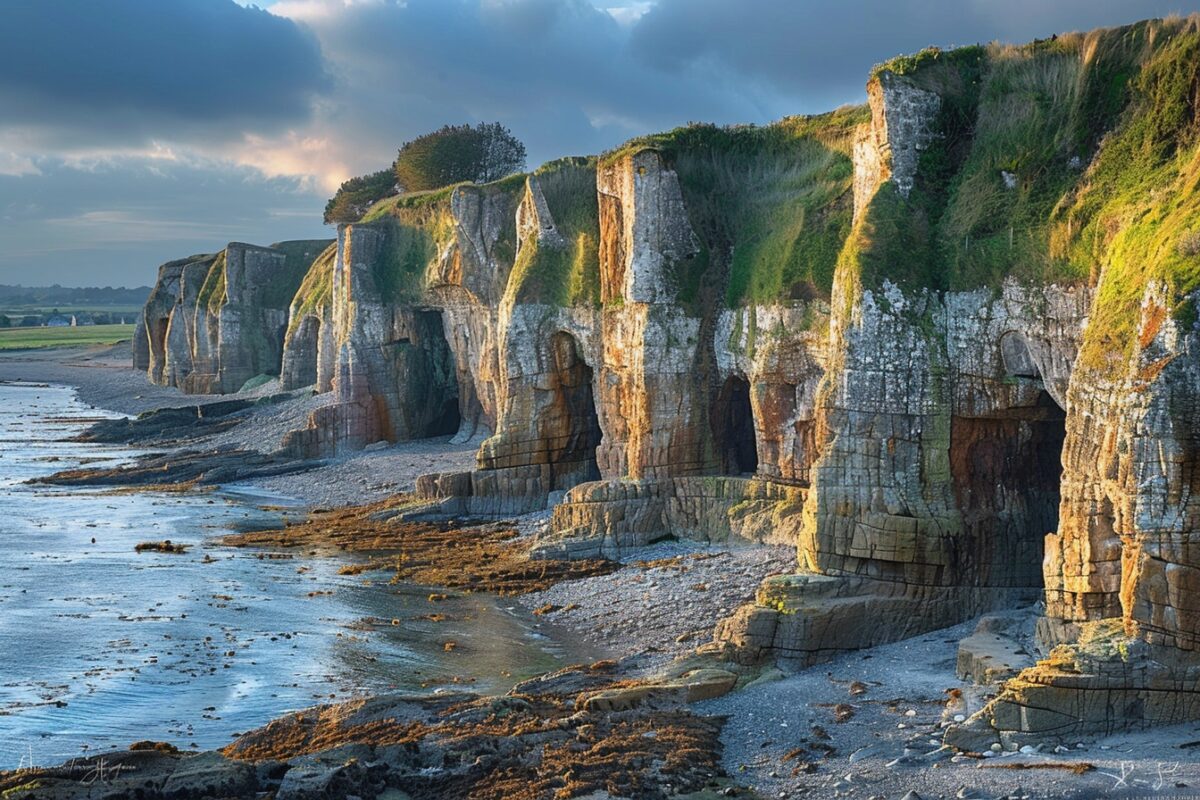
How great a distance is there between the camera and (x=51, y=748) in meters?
23.4

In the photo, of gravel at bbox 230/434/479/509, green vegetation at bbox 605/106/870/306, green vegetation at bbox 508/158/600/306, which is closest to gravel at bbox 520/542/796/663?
green vegetation at bbox 605/106/870/306

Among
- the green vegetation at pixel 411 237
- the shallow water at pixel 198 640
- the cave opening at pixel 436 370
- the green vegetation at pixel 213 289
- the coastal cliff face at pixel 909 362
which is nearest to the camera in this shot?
the coastal cliff face at pixel 909 362

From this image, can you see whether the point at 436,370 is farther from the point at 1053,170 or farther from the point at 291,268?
the point at 1053,170

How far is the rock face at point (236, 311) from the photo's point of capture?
85.9 metres

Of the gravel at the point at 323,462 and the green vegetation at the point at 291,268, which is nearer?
the gravel at the point at 323,462

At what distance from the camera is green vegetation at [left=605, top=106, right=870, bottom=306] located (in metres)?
36.9

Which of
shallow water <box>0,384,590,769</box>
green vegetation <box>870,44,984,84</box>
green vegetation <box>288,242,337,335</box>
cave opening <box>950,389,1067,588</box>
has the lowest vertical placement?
shallow water <box>0,384,590,769</box>

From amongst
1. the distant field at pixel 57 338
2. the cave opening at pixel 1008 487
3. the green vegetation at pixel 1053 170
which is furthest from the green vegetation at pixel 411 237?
the distant field at pixel 57 338

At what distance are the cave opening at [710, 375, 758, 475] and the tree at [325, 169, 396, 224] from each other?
5244 cm

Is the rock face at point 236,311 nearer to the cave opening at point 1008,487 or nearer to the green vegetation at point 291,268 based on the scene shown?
the green vegetation at point 291,268

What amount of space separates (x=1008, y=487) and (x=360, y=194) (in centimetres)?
7046

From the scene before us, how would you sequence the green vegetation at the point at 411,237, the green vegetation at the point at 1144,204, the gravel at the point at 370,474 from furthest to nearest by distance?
the green vegetation at the point at 411,237
the gravel at the point at 370,474
the green vegetation at the point at 1144,204

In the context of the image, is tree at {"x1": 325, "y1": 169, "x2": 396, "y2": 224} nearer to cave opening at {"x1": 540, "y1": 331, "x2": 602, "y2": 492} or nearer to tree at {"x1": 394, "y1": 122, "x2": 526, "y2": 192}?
tree at {"x1": 394, "y1": 122, "x2": 526, "y2": 192}

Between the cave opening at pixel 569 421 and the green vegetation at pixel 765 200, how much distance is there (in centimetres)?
683
